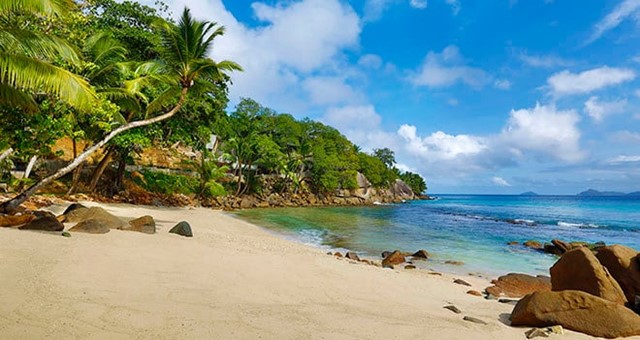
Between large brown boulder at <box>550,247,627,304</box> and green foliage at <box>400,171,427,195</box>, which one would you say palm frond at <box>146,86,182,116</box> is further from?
green foliage at <box>400,171,427,195</box>

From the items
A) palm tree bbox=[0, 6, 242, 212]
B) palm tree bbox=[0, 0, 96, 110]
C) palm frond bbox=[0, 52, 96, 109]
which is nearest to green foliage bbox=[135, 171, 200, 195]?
palm tree bbox=[0, 6, 242, 212]

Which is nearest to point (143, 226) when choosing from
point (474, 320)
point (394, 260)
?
point (394, 260)

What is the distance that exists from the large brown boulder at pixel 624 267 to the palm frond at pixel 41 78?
11.5 meters

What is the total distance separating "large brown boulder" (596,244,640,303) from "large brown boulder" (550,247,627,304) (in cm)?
50

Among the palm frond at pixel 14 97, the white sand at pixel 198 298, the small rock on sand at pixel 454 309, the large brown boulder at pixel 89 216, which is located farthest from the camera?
the large brown boulder at pixel 89 216

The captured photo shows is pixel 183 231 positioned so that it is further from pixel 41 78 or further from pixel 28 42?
pixel 28 42

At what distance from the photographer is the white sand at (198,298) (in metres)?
3.65

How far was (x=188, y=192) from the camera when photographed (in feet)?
101

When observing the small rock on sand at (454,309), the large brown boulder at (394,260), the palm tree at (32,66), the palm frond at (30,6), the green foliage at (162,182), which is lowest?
the large brown boulder at (394,260)

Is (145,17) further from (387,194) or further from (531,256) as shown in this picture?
(387,194)

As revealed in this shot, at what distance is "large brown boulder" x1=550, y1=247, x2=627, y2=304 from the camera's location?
6086 millimetres

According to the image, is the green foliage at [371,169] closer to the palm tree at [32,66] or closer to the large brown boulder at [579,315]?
the palm tree at [32,66]

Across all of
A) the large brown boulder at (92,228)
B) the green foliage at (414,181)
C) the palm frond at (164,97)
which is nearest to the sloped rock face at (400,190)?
the green foliage at (414,181)

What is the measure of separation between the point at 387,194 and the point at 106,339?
246 ft
